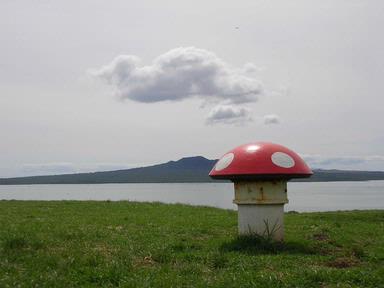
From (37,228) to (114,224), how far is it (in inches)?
117

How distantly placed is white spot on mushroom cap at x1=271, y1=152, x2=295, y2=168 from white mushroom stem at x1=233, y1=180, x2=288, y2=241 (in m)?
0.44

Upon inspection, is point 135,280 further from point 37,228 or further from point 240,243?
point 37,228

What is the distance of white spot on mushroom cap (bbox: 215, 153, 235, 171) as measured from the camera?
13.0 m

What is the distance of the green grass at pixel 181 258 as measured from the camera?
8.95m

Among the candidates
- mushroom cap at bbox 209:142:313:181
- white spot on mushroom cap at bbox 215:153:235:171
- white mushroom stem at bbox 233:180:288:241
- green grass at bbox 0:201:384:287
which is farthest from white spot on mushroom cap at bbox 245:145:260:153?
green grass at bbox 0:201:384:287

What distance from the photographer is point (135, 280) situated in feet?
29.0

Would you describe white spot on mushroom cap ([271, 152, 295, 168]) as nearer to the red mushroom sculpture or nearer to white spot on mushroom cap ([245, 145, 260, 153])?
the red mushroom sculpture

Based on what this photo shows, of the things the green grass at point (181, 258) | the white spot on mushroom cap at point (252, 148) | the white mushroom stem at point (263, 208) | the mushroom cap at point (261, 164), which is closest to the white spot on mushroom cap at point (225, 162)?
the mushroom cap at point (261, 164)

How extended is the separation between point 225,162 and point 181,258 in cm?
305

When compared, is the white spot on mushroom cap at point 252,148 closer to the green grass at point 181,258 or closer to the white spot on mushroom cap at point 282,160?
the white spot on mushroom cap at point 282,160

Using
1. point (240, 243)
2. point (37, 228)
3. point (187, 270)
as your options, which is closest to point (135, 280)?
point (187, 270)

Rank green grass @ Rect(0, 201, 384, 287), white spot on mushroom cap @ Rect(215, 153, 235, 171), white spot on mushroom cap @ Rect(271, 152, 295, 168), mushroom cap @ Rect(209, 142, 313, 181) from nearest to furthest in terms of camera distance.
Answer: green grass @ Rect(0, 201, 384, 287), mushroom cap @ Rect(209, 142, 313, 181), white spot on mushroom cap @ Rect(271, 152, 295, 168), white spot on mushroom cap @ Rect(215, 153, 235, 171)

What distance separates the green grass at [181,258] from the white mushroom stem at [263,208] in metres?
0.42

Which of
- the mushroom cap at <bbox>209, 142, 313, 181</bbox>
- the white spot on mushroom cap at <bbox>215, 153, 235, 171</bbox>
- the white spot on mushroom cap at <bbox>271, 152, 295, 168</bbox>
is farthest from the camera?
the white spot on mushroom cap at <bbox>215, 153, 235, 171</bbox>
